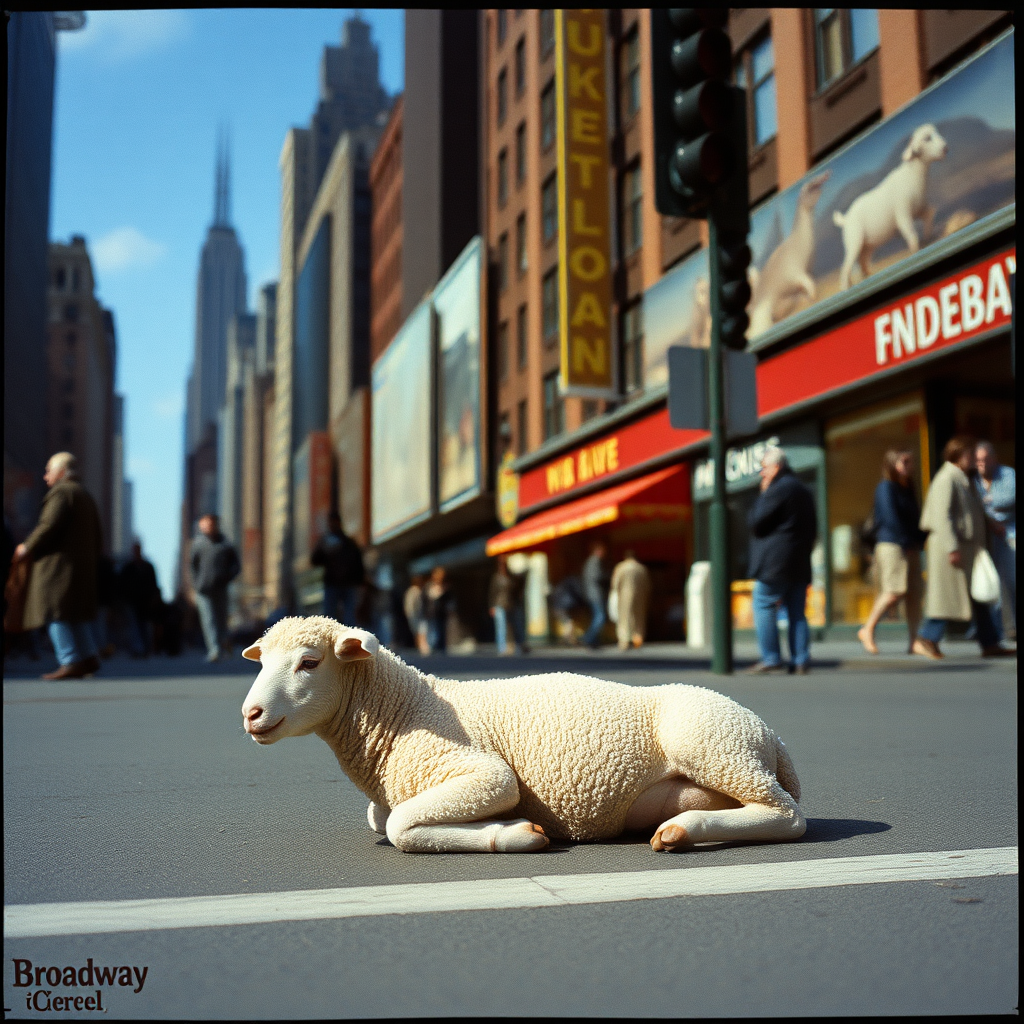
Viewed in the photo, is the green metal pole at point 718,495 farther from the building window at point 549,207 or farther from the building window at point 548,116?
the building window at point 548,116

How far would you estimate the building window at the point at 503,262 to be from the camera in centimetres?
3669

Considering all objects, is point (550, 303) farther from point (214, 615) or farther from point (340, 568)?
point (214, 615)

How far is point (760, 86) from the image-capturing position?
20.1 metres

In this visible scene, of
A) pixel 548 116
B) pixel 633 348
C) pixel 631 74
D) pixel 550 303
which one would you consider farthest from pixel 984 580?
pixel 548 116

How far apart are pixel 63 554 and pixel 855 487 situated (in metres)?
11.4

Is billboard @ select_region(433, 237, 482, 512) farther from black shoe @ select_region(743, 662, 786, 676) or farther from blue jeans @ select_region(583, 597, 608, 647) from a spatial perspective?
black shoe @ select_region(743, 662, 786, 676)

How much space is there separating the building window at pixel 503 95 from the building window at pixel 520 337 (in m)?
6.63

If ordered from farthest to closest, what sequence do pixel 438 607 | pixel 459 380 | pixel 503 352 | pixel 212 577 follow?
pixel 459 380 < pixel 503 352 < pixel 438 607 < pixel 212 577

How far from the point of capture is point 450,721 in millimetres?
3176

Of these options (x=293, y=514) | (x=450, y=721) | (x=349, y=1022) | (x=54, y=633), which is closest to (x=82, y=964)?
(x=349, y=1022)

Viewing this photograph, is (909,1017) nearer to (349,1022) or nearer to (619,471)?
(349,1022)

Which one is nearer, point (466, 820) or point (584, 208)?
point (466, 820)

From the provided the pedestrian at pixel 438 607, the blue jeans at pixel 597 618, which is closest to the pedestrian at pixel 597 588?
the blue jeans at pixel 597 618

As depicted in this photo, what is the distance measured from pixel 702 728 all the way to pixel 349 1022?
5.24 feet
